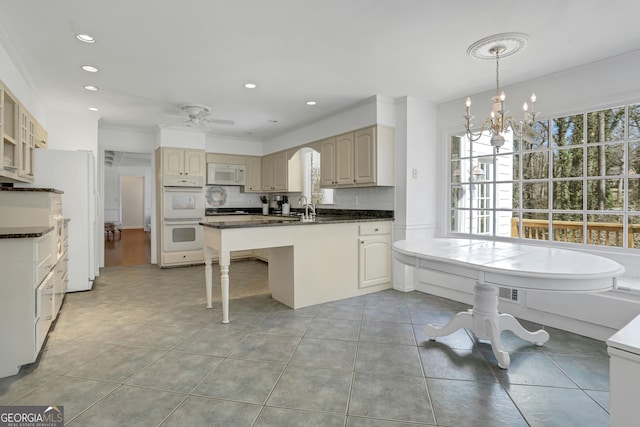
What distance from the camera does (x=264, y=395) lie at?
1.97 meters

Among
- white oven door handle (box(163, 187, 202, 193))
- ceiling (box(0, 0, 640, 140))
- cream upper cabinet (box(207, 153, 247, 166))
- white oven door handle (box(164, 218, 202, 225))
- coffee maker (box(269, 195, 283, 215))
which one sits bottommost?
white oven door handle (box(164, 218, 202, 225))

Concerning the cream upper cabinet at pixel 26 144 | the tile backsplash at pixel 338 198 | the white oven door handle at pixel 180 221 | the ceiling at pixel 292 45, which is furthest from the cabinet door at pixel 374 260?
the cream upper cabinet at pixel 26 144

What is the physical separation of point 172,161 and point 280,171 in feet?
6.11

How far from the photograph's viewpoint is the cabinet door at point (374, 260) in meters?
4.04

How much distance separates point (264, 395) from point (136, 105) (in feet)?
13.5

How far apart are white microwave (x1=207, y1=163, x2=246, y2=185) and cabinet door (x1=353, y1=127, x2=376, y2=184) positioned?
2999 mm

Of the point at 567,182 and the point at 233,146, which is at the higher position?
the point at 233,146

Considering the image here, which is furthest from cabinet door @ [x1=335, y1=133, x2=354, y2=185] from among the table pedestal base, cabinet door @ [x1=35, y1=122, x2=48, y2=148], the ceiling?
cabinet door @ [x1=35, y1=122, x2=48, y2=148]

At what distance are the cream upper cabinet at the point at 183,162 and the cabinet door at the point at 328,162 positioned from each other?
93.5 inches

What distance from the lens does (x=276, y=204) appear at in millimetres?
6848

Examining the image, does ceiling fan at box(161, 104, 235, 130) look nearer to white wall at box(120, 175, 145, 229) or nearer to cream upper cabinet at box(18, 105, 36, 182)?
cream upper cabinet at box(18, 105, 36, 182)

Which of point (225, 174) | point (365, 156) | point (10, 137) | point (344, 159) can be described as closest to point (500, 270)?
point (365, 156)

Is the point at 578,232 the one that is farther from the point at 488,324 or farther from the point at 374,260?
the point at 374,260

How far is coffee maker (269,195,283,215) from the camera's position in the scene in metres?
6.70
